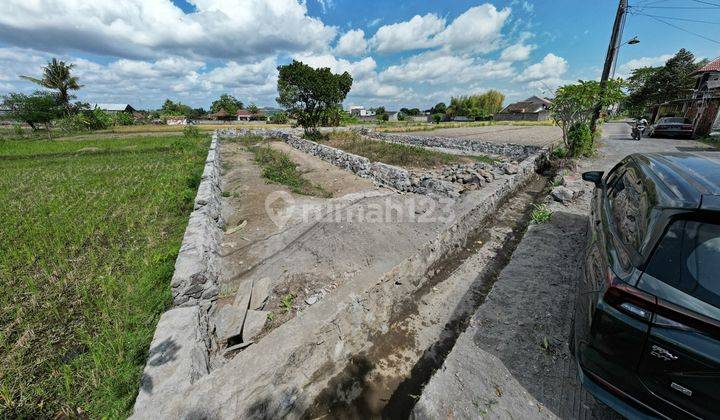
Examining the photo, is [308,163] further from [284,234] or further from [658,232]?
[658,232]

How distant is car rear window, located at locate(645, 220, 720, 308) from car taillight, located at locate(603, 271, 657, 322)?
135mm

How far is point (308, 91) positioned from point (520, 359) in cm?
1802

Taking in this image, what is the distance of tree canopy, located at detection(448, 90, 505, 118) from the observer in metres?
57.8

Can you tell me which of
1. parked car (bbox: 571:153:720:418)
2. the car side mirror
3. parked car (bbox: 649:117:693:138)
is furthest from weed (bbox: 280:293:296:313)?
parked car (bbox: 649:117:693:138)

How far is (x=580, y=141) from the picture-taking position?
1059 cm

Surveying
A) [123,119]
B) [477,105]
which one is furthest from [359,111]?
[123,119]

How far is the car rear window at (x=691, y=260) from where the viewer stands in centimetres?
135

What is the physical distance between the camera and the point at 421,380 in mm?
2555

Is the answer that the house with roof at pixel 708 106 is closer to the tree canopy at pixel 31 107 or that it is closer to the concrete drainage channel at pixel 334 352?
the concrete drainage channel at pixel 334 352

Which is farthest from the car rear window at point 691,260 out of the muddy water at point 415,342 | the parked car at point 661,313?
the muddy water at point 415,342

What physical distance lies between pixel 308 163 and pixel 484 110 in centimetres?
5989

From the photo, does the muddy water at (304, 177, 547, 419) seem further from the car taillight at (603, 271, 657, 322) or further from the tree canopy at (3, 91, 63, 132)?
the tree canopy at (3, 91, 63, 132)

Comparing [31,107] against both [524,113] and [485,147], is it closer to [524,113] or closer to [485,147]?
[485,147]

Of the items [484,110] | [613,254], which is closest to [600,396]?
[613,254]
